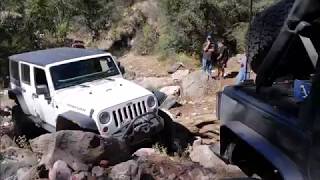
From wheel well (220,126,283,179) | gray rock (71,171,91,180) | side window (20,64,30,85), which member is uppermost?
wheel well (220,126,283,179)

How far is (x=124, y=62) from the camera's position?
20.9 meters

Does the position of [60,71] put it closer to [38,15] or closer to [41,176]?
[41,176]

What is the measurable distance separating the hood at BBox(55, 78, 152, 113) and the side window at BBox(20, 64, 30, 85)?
100 cm

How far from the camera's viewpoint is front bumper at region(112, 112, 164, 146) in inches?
295

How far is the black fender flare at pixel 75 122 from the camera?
7355mm

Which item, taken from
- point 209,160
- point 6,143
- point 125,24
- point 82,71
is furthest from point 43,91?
point 125,24

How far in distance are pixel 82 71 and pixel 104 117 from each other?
140cm

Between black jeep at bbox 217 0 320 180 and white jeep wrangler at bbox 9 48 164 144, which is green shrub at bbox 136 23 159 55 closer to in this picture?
white jeep wrangler at bbox 9 48 164 144

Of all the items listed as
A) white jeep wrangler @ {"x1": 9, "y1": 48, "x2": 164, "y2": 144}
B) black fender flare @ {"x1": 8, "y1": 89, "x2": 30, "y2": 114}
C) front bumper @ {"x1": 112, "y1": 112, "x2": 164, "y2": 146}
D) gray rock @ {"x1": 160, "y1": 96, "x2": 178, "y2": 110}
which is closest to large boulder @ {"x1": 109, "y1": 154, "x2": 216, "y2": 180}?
front bumper @ {"x1": 112, "y1": 112, "x2": 164, "y2": 146}

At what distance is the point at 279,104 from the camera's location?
128 inches

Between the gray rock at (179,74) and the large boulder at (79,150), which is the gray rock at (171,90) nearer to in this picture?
the gray rock at (179,74)

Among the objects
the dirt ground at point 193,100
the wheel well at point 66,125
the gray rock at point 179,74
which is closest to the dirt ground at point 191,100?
the dirt ground at point 193,100

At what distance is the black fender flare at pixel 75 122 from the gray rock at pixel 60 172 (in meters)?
1.18

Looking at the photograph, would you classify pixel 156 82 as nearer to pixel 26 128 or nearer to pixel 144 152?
pixel 26 128
